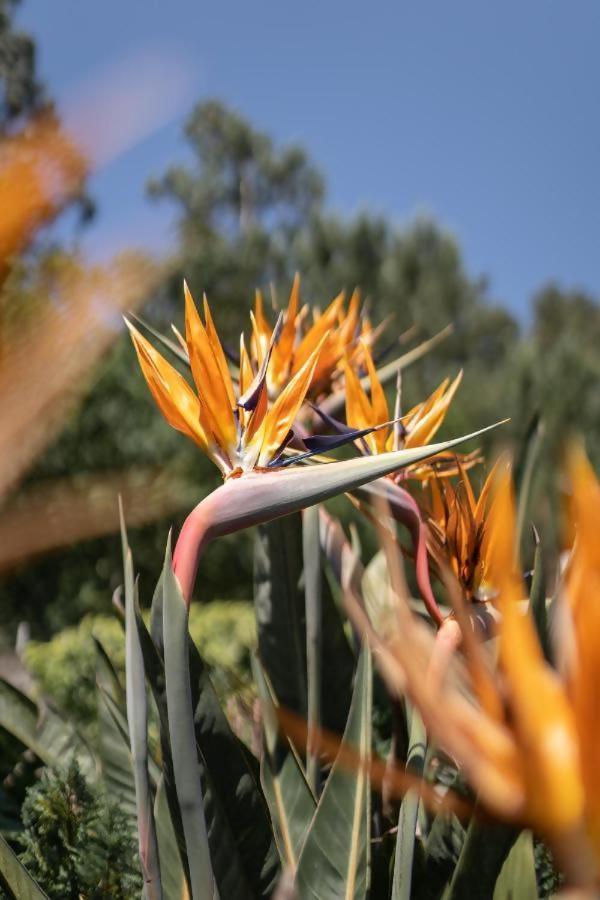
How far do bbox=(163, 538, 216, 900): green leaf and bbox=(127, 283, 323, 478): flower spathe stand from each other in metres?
0.08

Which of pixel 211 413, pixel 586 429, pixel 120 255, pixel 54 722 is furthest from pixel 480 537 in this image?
pixel 586 429

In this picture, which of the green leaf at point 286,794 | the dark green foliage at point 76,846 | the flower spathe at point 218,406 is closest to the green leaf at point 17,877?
the dark green foliage at point 76,846

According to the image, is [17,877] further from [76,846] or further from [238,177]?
[238,177]

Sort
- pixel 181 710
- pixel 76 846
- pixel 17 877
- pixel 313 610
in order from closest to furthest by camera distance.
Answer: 1. pixel 181 710
2. pixel 17 877
3. pixel 76 846
4. pixel 313 610

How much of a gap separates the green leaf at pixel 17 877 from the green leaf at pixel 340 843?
0.18 meters

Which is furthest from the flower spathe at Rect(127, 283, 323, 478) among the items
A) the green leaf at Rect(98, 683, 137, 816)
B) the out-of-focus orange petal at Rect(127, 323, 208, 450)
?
the green leaf at Rect(98, 683, 137, 816)

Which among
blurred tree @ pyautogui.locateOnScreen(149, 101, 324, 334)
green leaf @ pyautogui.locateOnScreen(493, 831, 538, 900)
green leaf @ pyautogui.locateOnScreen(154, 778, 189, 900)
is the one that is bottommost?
green leaf @ pyautogui.locateOnScreen(493, 831, 538, 900)

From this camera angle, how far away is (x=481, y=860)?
559 mm

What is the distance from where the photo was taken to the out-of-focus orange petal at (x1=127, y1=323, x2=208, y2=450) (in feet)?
1.88

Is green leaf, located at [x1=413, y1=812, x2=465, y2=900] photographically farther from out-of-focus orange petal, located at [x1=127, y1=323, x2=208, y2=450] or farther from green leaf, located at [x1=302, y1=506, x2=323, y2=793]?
out-of-focus orange petal, located at [x1=127, y1=323, x2=208, y2=450]

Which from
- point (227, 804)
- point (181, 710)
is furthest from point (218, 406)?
point (227, 804)

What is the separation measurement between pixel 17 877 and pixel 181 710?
0.75 feet

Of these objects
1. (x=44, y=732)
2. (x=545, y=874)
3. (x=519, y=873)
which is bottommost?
(x=545, y=874)

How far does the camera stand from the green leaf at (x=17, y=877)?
0.62 meters
